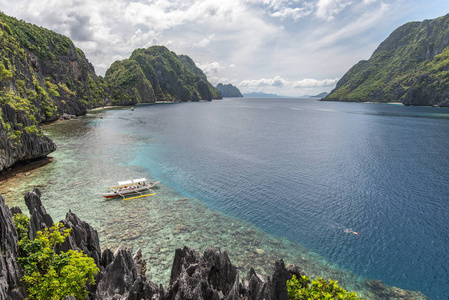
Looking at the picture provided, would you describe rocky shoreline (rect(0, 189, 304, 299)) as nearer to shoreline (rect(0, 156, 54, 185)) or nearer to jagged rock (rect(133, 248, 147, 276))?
jagged rock (rect(133, 248, 147, 276))

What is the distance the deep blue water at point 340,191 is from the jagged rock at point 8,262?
3006 cm

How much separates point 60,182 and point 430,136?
13964 cm

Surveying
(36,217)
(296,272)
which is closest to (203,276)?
(296,272)

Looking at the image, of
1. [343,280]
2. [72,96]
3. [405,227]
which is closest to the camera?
[343,280]

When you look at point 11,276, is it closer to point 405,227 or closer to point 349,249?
point 349,249

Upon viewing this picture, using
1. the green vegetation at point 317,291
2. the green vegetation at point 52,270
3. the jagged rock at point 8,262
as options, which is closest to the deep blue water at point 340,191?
the green vegetation at point 317,291

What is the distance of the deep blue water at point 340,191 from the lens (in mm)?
32188

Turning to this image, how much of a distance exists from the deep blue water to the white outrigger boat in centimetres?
593

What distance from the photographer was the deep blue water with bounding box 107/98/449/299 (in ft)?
106

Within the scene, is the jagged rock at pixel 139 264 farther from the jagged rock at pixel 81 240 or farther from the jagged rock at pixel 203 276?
the jagged rock at pixel 203 276

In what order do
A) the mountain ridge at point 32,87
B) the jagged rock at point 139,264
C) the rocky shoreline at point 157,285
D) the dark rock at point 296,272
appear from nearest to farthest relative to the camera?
the rocky shoreline at point 157,285, the dark rock at point 296,272, the jagged rock at point 139,264, the mountain ridge at point 32,87

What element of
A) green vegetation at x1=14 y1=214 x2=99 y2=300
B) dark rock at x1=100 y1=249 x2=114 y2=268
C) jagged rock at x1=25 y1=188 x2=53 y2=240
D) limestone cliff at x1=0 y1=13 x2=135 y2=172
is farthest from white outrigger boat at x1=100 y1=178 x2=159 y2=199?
green vegetation at x1=14 y1=214 x2=99 y2=300

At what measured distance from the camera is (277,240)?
35.7 metres

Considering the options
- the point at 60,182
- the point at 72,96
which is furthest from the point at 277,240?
the point at 72,96
